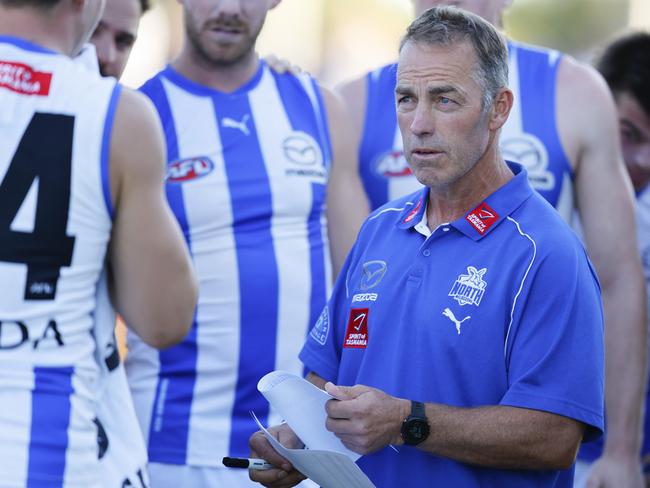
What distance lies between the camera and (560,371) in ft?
8.92

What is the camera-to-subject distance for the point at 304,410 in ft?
9.34

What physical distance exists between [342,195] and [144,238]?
156 centimetres

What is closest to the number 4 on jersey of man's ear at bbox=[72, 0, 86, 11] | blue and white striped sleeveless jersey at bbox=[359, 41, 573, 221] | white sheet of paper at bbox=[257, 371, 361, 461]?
man's ear at bbox=[72, 0, 86, 11]

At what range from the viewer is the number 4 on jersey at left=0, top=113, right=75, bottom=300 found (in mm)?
2742

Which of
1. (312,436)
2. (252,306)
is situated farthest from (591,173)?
(312,436)

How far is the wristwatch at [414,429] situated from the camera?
271 centimetres

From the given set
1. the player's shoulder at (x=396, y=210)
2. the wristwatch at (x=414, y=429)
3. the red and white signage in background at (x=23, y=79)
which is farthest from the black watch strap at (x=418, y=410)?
the red and white signage in background at (x=23, y=79)

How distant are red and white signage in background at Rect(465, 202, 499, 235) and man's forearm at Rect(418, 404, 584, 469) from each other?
1.40ft

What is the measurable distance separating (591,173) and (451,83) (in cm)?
143

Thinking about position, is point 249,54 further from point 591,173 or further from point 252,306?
point 591,173

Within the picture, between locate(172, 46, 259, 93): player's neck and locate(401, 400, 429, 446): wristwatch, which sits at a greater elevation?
locate(172, 46, 259, 93): player's neck

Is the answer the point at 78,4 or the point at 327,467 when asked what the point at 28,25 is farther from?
the point at 327,467

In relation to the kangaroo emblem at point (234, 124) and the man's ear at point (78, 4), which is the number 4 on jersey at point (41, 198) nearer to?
the man's ear at point (78, 4)

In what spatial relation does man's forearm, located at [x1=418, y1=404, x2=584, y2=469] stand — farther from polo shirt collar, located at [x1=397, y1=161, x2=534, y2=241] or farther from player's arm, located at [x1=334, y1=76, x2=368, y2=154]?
player's arm, located at [x1=334, y1=76, x2=368, y2=154]
